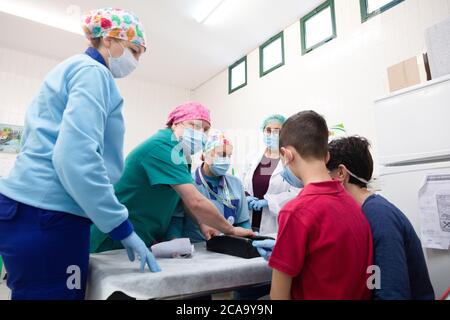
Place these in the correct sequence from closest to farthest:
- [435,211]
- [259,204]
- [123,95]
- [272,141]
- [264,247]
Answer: [264,247]
[435,211]
[259,204]
[272,141]
[123,95]

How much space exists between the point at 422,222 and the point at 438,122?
21.6 inches

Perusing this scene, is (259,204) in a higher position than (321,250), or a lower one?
higher

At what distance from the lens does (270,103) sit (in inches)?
151

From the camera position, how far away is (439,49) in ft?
5.32

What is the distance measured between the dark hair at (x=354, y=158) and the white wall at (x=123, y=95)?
4.39 m

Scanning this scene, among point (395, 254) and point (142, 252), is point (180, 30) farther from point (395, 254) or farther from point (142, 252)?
point (395, 254)

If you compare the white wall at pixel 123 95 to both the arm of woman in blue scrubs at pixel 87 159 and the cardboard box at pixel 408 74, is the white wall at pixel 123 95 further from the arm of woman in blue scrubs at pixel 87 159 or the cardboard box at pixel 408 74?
the arm of woman in blue scrubs at pixel 87 159

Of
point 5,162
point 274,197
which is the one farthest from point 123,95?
point 274,197

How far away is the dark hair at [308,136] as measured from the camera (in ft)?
3.12

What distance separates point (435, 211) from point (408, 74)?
0.90 m

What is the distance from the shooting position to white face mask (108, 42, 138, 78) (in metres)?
1.15

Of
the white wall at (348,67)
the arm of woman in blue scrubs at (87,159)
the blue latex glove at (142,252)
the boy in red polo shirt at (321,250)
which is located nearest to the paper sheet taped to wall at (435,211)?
the boy in red polo shirt at (321,250)

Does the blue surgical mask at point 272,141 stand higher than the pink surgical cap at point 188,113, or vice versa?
the blue surgical mask at point 272,141

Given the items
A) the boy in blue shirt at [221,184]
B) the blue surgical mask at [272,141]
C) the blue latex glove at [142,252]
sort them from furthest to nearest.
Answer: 1. the blue surgical mask at [272,141]
2. the boy in blue shirt at [221,184]
3. the blue latex glove at [142,252]
